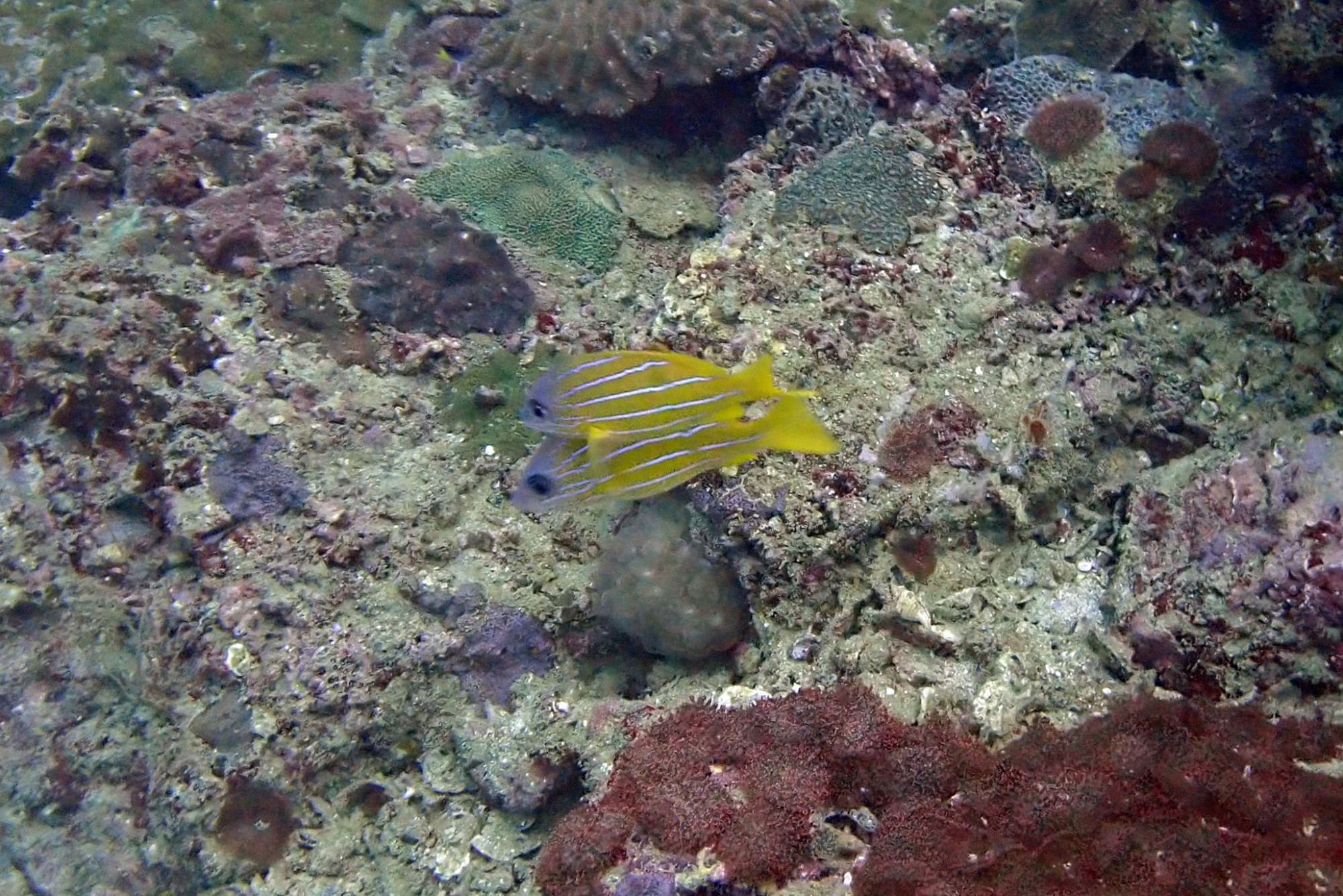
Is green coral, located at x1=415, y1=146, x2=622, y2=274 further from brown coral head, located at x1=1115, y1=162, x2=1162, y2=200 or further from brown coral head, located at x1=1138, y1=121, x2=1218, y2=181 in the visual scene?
brown coral head, located at x1=1138, y1=121, x2=1218, y2=181

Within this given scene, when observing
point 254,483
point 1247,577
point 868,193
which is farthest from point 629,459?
point 254,483

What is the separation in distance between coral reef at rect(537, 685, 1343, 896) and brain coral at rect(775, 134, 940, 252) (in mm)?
2607

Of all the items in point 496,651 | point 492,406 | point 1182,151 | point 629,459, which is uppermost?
point 1182,151

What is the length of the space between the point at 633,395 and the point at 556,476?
0.39 m

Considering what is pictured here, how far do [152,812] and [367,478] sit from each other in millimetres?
2332

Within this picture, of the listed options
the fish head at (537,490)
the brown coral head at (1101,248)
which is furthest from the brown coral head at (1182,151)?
the fish head at (537,490)

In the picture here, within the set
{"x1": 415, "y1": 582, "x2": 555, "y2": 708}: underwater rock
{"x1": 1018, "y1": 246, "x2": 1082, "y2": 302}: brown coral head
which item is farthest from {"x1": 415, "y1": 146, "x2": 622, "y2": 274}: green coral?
{"x1": 1018, "y1": 246, "x2": 1082, "y2": 302}: brown coral head

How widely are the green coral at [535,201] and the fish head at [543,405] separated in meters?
3.14

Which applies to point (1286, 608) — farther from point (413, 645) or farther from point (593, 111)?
point (593, 111)

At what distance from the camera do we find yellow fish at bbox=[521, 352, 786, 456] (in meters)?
2.75

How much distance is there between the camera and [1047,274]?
4270 millimetres

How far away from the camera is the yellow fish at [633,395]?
9.01ft

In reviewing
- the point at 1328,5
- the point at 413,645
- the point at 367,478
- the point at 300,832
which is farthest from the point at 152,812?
the point at 1328,5

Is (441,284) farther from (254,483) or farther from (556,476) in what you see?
(556,476)
